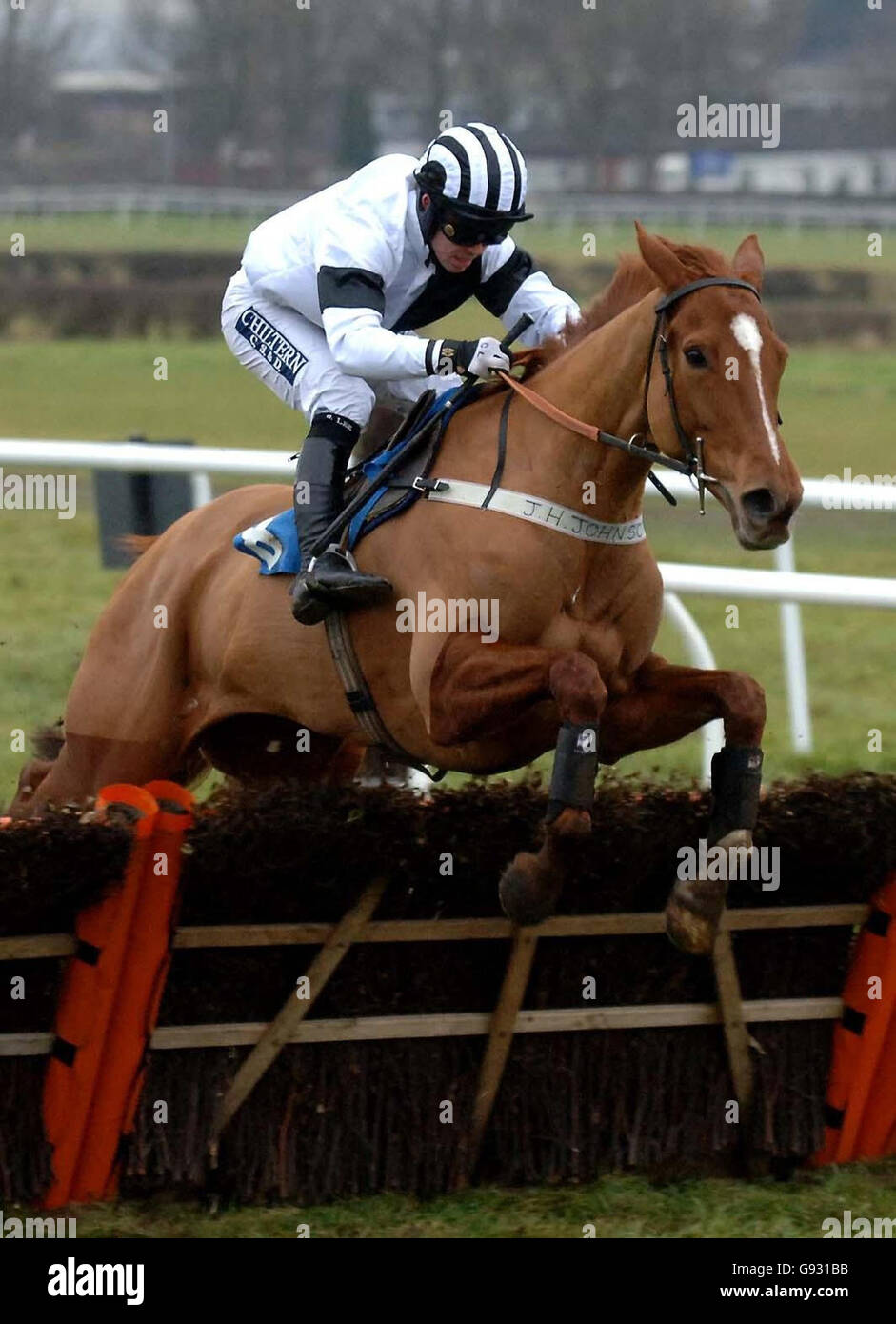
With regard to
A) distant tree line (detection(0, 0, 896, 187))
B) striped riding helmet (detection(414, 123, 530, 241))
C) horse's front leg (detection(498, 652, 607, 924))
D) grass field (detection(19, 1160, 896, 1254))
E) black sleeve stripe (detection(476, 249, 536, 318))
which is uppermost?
distant tree line (detection(0, 0, 896, 187))

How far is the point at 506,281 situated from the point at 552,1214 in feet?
7.22

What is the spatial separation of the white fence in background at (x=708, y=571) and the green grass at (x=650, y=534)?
1.12 feet

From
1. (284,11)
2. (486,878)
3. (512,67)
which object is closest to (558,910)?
(486,878)

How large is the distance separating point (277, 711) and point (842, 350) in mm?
20255

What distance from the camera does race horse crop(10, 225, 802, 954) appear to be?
386 cm

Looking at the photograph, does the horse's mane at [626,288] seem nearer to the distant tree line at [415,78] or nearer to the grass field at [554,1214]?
the grass field at [554,1214]

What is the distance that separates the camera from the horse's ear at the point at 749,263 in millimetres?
4012

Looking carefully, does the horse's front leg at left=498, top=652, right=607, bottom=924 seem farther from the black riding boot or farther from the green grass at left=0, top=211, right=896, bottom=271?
the green grass at left=0, top=211, right=896, bottom=271

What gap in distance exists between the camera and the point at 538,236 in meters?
31.5

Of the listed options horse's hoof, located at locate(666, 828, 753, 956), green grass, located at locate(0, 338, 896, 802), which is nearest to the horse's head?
horse's hoof, located at locate(666, 828, 753, 956)

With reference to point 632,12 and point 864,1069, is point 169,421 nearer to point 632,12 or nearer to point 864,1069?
point 864,1069

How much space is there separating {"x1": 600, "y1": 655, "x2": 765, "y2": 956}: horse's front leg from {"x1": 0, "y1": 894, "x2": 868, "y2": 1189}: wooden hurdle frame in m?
0.19

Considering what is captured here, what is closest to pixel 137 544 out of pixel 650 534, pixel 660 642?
pixel 660 642

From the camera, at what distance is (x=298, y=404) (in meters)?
4.84
